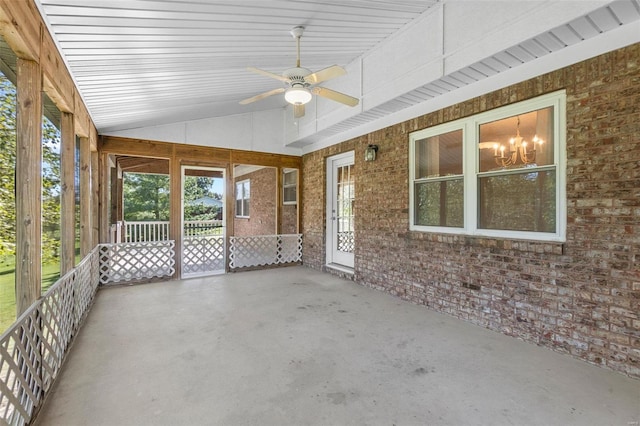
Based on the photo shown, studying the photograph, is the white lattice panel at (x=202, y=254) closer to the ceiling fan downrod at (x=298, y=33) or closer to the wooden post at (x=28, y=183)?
the wooden post at (x=28, y=183)

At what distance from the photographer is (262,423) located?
76.5 inches

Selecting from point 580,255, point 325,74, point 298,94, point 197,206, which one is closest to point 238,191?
point 197,206

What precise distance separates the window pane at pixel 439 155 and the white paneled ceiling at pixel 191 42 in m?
1.56

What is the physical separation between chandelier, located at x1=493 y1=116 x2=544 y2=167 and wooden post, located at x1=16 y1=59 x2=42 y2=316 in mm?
4343

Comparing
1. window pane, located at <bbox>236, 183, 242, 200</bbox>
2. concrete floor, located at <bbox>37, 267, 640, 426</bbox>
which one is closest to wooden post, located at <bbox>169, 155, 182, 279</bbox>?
concrete floor, located at <bbox>37, 267, 640, 426</bbox>

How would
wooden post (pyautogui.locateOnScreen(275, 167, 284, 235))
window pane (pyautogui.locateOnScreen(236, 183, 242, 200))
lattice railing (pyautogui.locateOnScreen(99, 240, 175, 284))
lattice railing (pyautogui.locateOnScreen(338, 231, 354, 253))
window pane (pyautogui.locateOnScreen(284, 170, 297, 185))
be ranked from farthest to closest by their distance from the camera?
window pane (pyautogui.locateOnScreen(236, 183, 242, 200)) < window pane (pyautogui.locateOnScreen(284, 170, 297, 185)) < wooden post (pyautogui.locateOnScreen(275, 167, 284, 235)) < lattice railing (pyautogui.locateOnScreen(338, 231, 354, 253)) < lattice railing (pyautogui.locateOnScreen(99, 240, 175, 284))

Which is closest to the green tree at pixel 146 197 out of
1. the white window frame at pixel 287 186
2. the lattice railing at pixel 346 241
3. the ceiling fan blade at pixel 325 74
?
the white window frame at pixel 287 186

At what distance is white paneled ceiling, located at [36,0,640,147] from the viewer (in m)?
2.51

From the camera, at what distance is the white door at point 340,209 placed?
6238mm

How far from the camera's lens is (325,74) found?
3281mm

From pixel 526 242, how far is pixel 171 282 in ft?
18.8

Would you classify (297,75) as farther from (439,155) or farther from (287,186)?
(287,186)

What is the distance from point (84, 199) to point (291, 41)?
3.36 m

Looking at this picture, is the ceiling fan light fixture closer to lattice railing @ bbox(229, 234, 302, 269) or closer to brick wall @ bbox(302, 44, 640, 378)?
brick wall @ bbox(302, 44, 640, 378)
